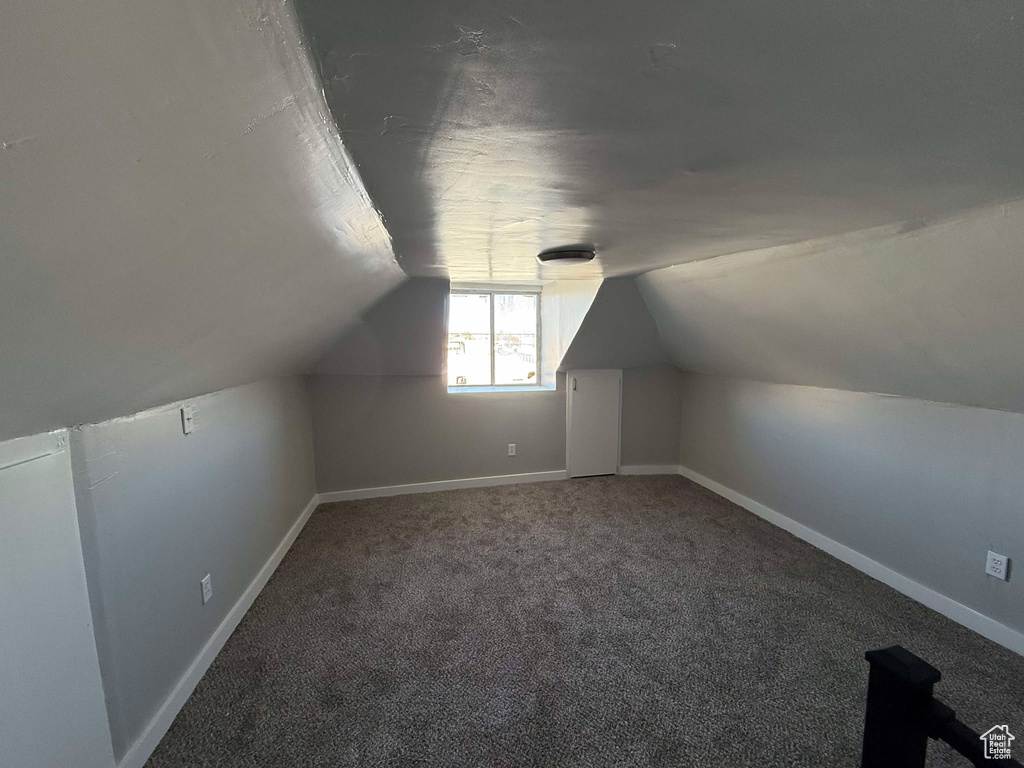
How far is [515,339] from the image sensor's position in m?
4.38

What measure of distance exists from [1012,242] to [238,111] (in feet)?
6.20

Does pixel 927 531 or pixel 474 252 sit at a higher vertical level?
pixel 474 252

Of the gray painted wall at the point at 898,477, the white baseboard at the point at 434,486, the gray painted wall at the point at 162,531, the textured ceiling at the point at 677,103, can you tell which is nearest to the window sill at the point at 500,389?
the white baseboard at the point at 434,486

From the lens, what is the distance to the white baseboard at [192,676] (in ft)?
4.82

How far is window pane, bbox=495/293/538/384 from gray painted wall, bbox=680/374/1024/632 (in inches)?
74.1

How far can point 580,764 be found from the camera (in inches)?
58.6

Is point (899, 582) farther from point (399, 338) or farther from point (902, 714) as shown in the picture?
point (399, 338)

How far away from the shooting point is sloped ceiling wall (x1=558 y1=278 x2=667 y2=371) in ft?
10.5

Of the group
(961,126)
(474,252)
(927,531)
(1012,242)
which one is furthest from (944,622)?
(474,252)

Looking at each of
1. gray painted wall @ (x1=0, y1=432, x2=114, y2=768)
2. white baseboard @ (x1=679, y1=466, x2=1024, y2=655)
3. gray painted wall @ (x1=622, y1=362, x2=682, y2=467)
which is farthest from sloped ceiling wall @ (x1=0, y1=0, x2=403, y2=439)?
gray painted wall @ (x1=622, y1=362, x2=682, y2=467)

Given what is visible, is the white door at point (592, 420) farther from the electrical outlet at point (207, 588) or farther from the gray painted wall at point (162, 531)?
the electrical outlet at point (207, 588)

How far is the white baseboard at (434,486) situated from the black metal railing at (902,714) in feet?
11.4

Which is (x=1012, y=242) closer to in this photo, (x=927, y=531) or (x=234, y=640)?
(x=927, y=531)

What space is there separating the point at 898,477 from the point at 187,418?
11.7ft
